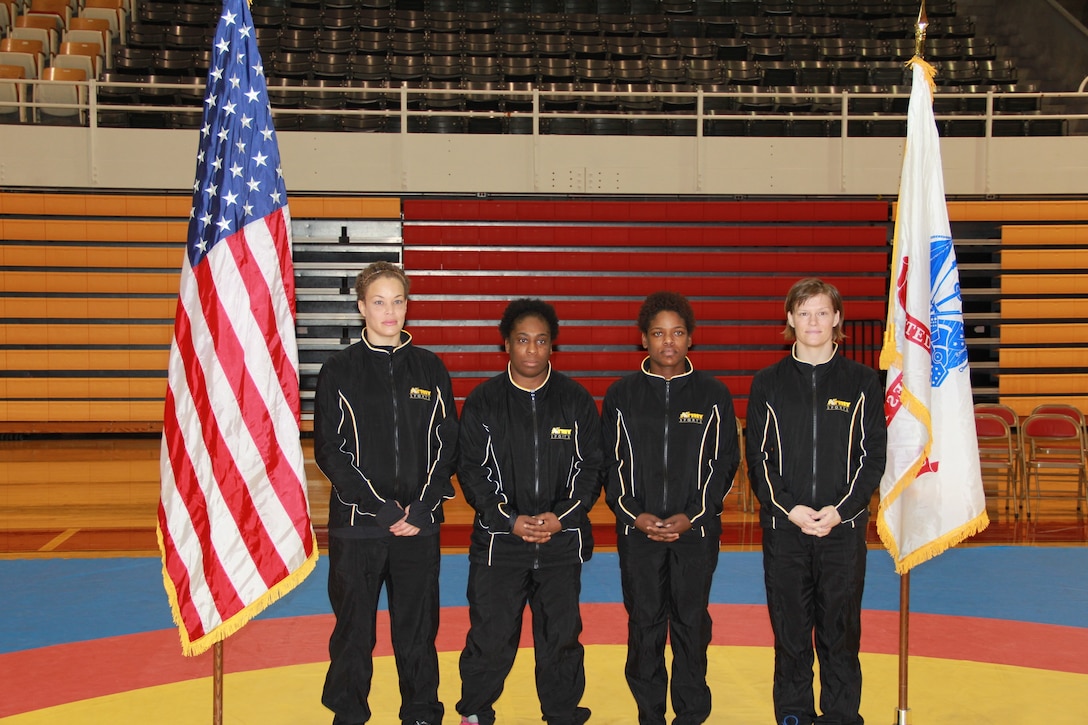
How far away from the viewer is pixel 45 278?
46.5 ft

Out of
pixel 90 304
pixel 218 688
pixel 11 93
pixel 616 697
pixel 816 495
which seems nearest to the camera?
pixel 218 688

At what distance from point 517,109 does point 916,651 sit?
1171 centimetres

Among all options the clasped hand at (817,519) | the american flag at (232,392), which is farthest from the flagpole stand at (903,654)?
the american flag at (232,392)

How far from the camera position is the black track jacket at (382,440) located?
13.2 feet

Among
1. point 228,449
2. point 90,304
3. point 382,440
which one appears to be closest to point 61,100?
point 90,304

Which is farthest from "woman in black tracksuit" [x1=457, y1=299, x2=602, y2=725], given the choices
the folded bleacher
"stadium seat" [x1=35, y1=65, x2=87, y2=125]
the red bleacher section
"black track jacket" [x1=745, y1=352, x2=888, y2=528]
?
"stadium seat" [x1=35, y1=65, x2=87, y2=125]

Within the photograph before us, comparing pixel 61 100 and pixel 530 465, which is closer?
pixel 530 465

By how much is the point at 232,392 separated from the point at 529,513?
1314 mm

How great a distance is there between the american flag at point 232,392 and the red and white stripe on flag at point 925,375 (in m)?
2.63

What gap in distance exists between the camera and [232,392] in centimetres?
366

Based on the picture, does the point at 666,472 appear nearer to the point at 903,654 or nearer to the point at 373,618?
the point at 903,654

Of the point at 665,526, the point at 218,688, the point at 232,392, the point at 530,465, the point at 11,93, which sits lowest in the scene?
the point at 218,688

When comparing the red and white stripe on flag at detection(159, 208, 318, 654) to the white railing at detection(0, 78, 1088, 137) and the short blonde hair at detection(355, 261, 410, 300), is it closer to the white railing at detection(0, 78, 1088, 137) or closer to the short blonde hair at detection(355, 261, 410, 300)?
the short blonde hair at detection(355, 261, 410, 300)

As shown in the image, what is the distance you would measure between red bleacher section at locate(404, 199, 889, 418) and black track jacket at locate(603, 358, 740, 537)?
32.7 ft
